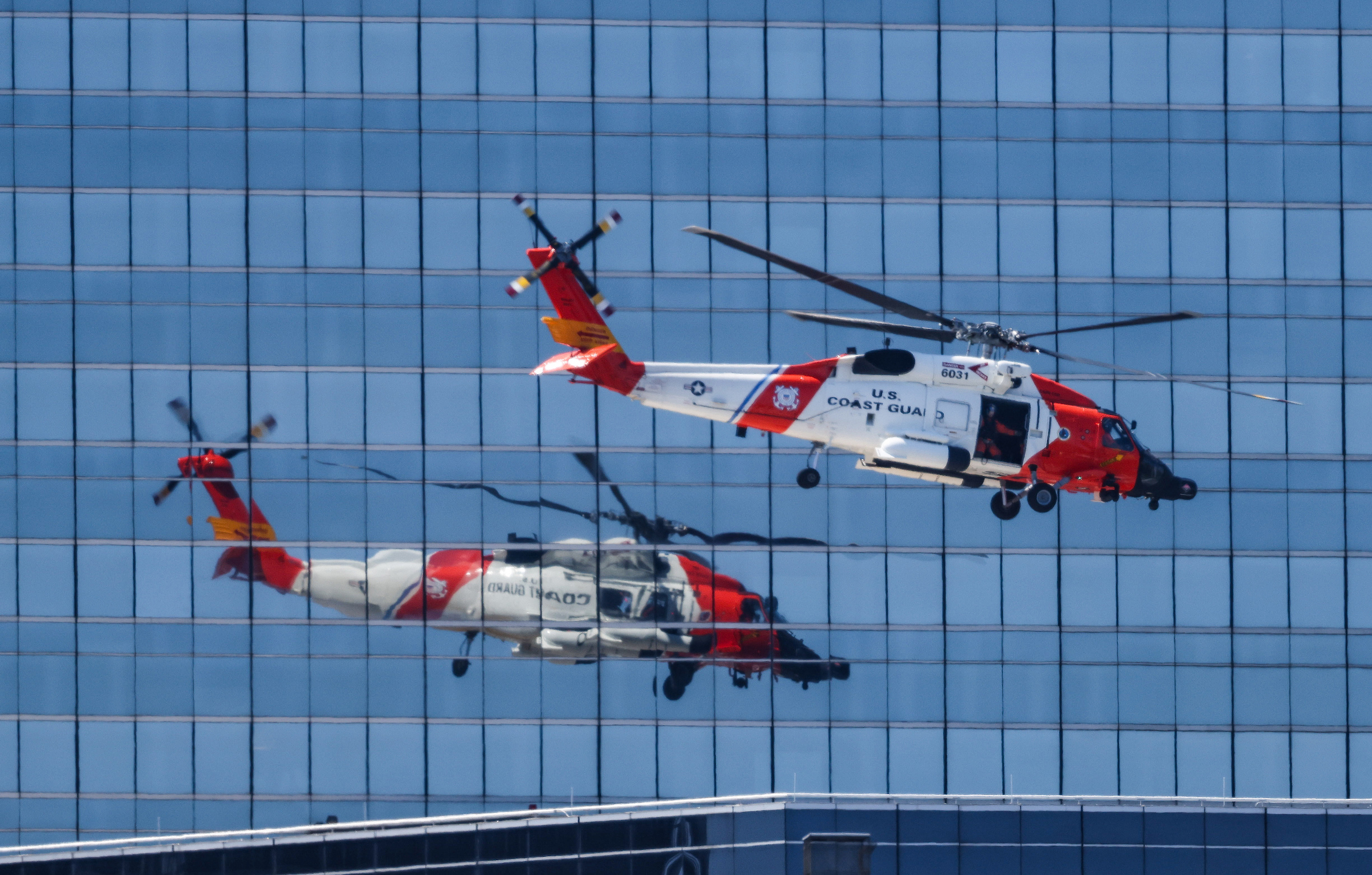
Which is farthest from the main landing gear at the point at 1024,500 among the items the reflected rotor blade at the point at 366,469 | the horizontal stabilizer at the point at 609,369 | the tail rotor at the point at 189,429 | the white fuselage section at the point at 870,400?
the tail rotor at the point at 189,429

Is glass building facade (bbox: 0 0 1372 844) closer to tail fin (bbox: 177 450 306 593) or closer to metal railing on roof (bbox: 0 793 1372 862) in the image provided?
tail fin (bbox: 177 450 306 593)

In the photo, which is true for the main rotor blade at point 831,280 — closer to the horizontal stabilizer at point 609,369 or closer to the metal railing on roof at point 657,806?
Result: the horizontal stabilizer at point 609,369

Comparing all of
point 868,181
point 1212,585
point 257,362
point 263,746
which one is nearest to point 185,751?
point 263,746

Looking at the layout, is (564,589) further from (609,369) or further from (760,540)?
(609,369)

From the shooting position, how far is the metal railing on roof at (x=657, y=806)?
36.3 m

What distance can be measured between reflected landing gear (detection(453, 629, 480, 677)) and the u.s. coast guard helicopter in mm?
10816

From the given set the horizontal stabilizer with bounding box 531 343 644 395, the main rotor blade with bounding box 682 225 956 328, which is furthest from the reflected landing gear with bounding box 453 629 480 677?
the main rotor blade with bounding box 682 225 956 328

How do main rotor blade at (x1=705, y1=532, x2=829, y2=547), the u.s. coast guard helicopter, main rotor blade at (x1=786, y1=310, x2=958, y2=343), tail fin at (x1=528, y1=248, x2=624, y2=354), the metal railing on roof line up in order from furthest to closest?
main rotor blade at (x1=705, y1=532, x2=829, y2=547)
the metal railing on roof
tail fin at (x1=528, y1=248, x2=624, y2=354)
the u.s. coast guard helicopter
main rotor blade at (x1=786, y1=310, x2=958, y2=343)

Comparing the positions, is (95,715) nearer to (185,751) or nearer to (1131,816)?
(185,751)

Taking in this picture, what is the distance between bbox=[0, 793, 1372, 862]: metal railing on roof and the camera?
36281 millimetres

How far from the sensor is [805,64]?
42.8 meters

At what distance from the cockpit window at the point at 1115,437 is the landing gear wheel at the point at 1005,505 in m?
3.69

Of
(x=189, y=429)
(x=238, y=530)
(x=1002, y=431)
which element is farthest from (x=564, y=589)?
(x=1002, y=431)

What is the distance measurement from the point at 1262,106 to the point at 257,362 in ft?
92.6
